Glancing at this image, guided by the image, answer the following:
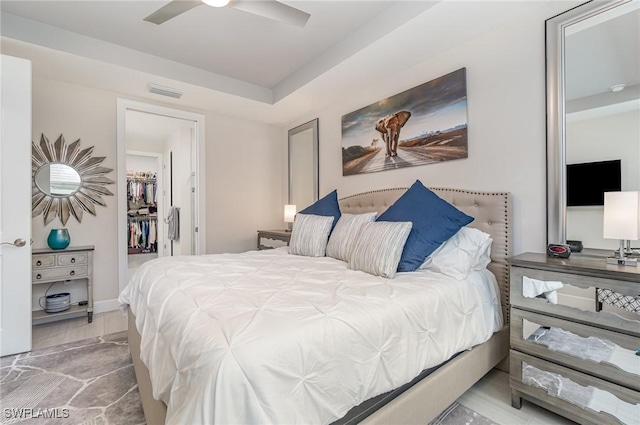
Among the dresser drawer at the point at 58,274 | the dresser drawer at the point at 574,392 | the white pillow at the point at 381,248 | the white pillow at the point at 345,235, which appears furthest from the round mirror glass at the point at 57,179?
the dresser drawer at the point at 574,392

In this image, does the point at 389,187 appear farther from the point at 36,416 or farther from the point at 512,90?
the point at 36,416

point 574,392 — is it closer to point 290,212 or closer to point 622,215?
point 622,215

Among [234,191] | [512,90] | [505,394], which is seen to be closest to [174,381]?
[505,394]

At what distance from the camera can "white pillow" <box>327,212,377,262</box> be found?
7.84 feet

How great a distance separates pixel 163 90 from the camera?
3.33m

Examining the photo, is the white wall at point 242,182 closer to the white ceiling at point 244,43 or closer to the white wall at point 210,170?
the white wall at point 210,170

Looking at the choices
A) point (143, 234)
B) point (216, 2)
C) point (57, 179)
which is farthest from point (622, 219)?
point (143, 234)

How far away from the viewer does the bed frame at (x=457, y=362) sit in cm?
126

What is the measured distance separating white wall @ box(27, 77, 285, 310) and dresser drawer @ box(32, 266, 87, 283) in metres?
0.37

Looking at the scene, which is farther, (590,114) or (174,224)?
(174,224)

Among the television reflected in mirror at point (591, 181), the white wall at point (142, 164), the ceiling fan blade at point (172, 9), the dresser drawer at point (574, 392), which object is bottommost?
the dresser drawer at point (574, 392)

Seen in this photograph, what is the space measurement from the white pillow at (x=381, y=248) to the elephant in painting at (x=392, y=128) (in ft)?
3.70

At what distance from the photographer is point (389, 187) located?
2.96 m

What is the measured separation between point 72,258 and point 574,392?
4.12 m
